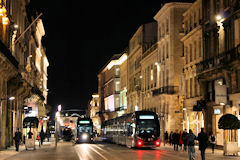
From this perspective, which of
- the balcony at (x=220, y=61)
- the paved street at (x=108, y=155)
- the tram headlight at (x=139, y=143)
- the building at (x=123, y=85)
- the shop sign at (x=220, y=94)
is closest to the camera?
the paved street at (x=108, y=155)

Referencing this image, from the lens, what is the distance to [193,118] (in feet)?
174

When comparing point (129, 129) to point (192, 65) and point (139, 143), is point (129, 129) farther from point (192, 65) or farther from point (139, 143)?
point (192, 65)

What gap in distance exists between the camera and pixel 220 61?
43562 millimetres

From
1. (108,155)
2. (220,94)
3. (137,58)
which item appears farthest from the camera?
(137,58)

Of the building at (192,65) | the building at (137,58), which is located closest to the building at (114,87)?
the building at (137,58)

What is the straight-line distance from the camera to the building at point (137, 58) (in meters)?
87.8

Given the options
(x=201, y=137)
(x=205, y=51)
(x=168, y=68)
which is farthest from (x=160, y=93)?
(x=201, y=137)

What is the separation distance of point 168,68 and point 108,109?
221 feet

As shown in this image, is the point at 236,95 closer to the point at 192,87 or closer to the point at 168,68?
the point at 192,87

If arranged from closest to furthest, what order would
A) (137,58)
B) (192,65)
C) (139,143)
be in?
(139,143) < (192,65) < (137,58)

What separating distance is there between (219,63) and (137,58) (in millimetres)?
49191

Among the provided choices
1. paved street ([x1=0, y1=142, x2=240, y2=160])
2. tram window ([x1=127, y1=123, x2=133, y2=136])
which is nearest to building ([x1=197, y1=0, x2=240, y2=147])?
paved street ([x1=0, y1=142, x2=240, y2=160])

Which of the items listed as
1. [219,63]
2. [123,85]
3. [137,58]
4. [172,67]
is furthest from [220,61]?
[123,85]

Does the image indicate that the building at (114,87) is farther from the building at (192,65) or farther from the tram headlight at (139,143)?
the tram headlight at (139,143)
